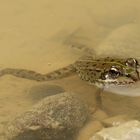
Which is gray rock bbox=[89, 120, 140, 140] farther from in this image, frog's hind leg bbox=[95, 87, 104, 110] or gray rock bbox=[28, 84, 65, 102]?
gray rock bbox=[28, 84, 65, 102]

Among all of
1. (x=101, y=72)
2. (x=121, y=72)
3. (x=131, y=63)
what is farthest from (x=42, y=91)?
(x=131, y=63)

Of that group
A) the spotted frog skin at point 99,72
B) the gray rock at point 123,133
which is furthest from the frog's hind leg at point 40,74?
the gray rock at point 123,133

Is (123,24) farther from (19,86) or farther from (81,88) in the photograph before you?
(19,86)

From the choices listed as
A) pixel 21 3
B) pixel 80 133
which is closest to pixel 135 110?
pixel 80 133

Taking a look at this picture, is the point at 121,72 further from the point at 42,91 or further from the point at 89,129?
the point at 42,91

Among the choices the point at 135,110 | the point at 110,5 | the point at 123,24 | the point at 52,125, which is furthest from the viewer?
the point at 110,5

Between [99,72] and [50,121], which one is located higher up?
[99,72]

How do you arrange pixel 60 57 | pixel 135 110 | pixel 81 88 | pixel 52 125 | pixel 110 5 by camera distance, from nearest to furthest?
pixel 52 125 → pixel 135 110 → pixel 81 88 → pixel 60 57 → pixel 110 5

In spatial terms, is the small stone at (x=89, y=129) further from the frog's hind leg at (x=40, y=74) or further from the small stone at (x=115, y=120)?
the frog's hind leg at (x=40, y=74)
